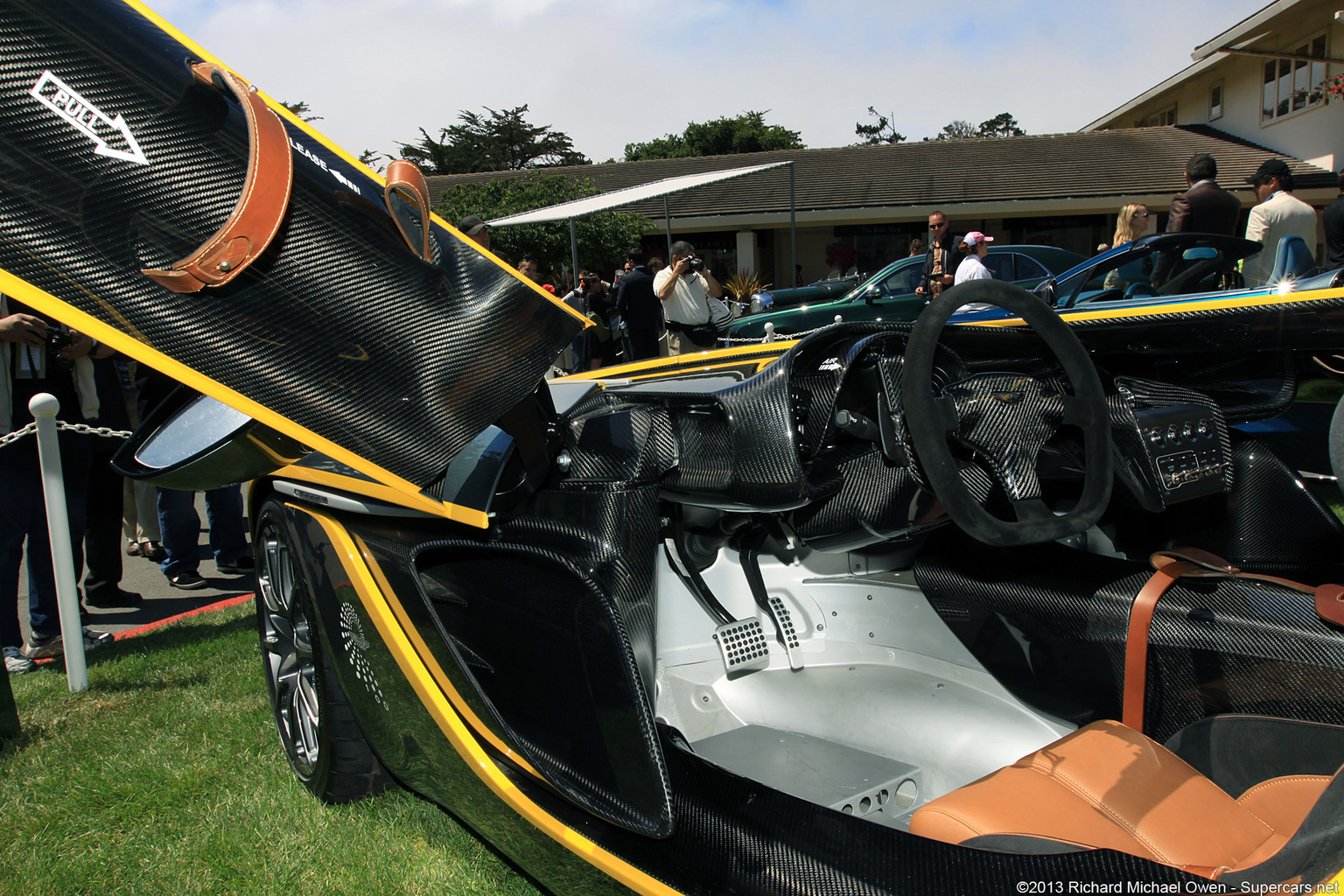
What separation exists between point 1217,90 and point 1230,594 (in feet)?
→ 97.2

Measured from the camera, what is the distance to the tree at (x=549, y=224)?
17969mm

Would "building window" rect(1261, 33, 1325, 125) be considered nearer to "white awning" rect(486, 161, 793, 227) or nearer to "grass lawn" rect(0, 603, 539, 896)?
"white awning" rect(486, 161, 793, 227)

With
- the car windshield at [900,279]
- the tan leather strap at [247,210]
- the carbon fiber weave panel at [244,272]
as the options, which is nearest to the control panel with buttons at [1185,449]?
the carbon fiber weave panel at [244,272]

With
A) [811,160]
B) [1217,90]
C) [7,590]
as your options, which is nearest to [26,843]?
[7,590]

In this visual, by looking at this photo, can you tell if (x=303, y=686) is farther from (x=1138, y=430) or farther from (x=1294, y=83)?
(x=1294, y=83)

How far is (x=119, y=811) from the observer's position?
2.44m

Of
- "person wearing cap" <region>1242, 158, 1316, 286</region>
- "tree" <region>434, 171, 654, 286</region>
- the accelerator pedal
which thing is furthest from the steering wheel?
"tree" <region>434, 171, 654, 286</region>

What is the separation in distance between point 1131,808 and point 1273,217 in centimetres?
622

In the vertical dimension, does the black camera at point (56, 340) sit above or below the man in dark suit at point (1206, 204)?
below

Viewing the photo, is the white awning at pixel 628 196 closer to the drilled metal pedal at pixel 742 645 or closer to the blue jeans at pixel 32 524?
the blue jeans at pixel 32 524

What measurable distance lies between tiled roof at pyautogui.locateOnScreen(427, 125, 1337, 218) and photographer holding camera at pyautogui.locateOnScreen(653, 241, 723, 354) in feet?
46.0

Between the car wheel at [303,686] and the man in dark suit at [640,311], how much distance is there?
7124 millimetres

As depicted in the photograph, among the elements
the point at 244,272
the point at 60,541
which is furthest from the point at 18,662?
the point at 244,272

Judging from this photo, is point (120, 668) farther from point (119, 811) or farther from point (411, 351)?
point (411, 351)
